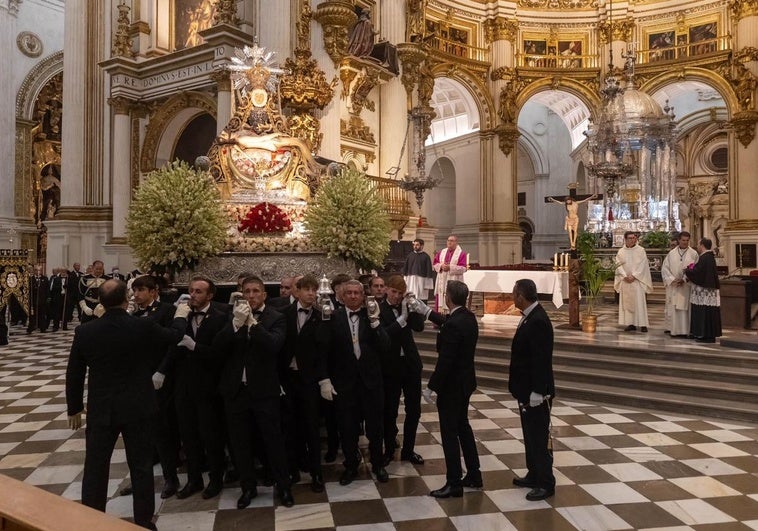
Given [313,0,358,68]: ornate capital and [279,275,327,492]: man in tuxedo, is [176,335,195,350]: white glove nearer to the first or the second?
[279,275,327,492]: man in tuxedo

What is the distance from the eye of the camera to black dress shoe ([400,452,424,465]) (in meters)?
4.99

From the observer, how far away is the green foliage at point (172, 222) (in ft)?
22.7

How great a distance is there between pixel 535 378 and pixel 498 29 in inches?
797

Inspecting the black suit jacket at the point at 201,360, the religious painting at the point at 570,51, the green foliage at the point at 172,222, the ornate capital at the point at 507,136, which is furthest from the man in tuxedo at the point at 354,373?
the religious painting at the point at 570,51

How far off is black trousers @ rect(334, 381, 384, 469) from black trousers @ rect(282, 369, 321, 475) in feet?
0.65

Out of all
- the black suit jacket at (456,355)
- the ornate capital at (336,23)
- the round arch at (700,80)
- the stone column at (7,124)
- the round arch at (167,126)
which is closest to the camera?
the black suit jacket at (456,355)

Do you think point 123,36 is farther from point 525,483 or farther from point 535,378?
point 525,483

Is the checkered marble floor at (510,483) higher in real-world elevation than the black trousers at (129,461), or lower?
lower

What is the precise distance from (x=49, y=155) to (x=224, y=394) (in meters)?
22.7

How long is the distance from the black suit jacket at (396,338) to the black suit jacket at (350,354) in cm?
18

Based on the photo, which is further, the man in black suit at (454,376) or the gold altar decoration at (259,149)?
the gold altar decoration at (259,149)

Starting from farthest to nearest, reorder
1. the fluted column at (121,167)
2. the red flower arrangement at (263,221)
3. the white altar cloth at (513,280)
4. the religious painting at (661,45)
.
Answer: the religious painting at (661,45) < the fluted column at (121,167) < the white altar cloth at (513,280) < the red flower arrangement at (263,221)

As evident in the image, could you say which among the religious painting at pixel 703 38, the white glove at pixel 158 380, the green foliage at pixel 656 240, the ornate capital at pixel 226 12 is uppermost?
the religious painting at pixel 703 38

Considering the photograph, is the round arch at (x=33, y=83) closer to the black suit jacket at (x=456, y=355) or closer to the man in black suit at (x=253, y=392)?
the man in black suit at (x=253, y=392)
